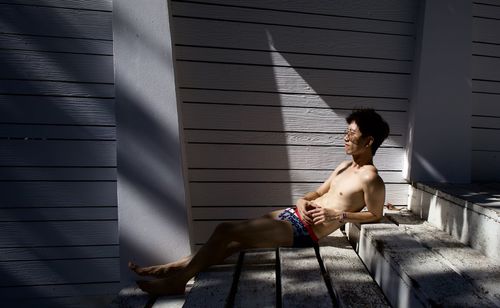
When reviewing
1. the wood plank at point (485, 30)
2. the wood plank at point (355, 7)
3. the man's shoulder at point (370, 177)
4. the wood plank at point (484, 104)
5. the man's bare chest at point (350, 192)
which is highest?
the wood plank at point (355, 7)

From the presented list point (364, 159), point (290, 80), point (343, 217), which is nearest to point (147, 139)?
point (290, 80)

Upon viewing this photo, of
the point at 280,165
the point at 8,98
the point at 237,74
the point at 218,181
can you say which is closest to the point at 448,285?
the point at 280,165

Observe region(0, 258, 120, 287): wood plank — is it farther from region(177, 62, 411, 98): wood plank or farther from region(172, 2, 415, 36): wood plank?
region(172, 2, 415, 36): wood plank

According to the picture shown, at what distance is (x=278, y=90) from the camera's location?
2.56 m

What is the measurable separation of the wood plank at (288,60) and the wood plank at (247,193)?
3.54 ft

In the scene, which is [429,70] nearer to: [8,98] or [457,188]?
[457,188]

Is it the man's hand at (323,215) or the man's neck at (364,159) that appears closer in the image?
the man's hand at (323,215)

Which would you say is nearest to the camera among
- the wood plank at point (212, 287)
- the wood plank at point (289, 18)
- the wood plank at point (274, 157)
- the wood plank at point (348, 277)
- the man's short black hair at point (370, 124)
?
the wood plank at point (348, 277)

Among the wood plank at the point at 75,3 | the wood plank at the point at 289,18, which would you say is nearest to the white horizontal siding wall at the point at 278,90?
the wood plank at the point at 289,18

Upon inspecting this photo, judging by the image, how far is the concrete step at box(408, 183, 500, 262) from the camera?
1.60 m

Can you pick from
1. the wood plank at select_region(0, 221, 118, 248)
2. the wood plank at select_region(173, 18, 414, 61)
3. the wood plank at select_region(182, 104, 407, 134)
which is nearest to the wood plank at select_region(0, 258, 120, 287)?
the wood plank at select_region(0, 221, 118, 248)

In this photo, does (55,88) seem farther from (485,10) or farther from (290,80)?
(485,10)

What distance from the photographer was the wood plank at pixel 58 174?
2.34 meters

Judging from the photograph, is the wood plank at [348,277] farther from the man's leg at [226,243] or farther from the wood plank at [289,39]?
the wood plank at [289,39]
